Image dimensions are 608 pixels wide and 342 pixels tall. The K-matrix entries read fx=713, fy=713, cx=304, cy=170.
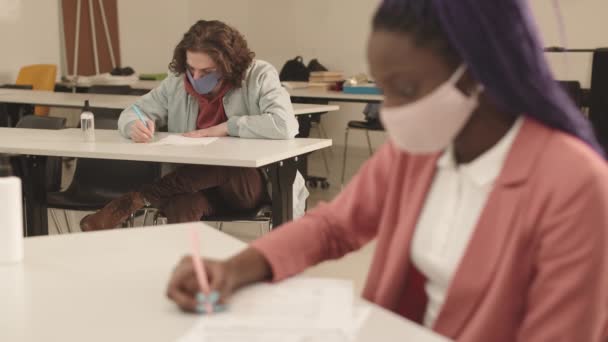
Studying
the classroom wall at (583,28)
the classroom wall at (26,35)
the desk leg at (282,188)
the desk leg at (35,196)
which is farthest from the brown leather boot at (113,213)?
the classroom wall at (26,35)

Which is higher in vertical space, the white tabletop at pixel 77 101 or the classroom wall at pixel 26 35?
the classroom wall at pixel 26 35

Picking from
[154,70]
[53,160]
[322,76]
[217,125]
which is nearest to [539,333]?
[217,125]

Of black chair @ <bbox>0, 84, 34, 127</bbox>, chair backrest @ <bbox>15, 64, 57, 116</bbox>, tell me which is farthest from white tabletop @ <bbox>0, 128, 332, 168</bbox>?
chair backrest @ <bbox>15, 64, 57, 116</bbox>

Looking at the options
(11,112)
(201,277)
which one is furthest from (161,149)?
(11,112)

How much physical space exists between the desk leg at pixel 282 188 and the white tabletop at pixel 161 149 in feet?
0.19

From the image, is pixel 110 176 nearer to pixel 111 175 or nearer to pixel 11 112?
pixel 111 175

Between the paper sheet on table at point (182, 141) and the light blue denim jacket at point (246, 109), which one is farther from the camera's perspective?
the light blue denim jacket at point (246, 109)

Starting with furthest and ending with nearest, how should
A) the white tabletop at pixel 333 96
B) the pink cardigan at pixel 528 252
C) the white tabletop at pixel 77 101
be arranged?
1. the white tabletop at pixel 333 96
2. the white tabletop at pixel 77 101
3. the pink cardigan at pixel 528 252

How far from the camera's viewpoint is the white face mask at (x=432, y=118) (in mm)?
1115

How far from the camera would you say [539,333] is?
1081mm

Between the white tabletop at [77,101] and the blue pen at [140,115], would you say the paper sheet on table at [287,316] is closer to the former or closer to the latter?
the blue pen at [140,115]

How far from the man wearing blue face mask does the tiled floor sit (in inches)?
16.2

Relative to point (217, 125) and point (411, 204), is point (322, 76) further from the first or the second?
point (411, 204)

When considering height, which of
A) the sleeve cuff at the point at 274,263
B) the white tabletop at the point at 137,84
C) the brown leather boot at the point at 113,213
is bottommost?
the brown leather boot at the point at 113,213
